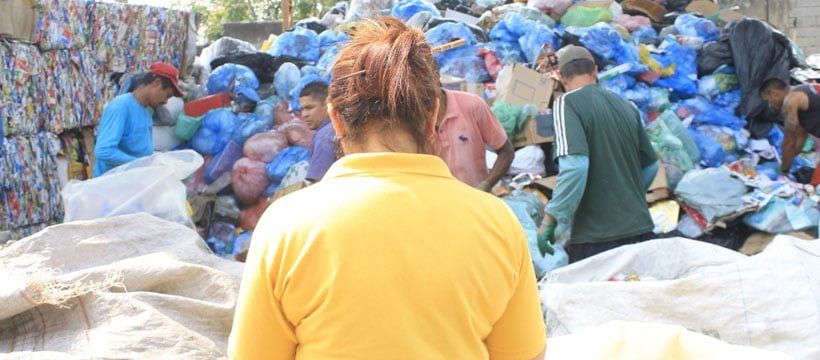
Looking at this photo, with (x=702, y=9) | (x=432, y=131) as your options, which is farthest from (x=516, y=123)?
(x=432, y=131)

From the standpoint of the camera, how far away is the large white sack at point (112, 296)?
7.55 feet

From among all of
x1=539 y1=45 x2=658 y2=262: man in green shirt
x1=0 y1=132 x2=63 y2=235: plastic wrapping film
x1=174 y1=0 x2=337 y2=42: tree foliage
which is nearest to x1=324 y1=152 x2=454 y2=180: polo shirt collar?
x1=539 y1=45 x2=658 y2=262: man in green shirt

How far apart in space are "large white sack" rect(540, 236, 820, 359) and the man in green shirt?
560 mm

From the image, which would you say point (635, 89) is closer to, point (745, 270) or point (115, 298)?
point (745, 270)

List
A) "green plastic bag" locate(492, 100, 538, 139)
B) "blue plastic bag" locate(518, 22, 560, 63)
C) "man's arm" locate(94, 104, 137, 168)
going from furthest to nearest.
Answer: "blue plastic bag" locate(518, 22, 560, 63), "green plastic bag" locate(492, 100, 538, 139), "man's arm" locate(94, 104, 137, 168)

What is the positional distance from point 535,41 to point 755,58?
1.85m

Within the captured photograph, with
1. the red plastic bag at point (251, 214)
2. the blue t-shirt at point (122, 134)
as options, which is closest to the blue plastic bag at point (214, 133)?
the red plastic bag at point (251, 214)

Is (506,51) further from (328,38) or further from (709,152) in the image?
(709,152)

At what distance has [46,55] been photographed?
19.0ft

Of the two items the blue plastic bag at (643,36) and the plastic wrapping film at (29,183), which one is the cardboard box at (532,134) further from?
the plastic wrapping film at (29,183)

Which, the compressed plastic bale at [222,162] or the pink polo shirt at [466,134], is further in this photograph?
the compressed plastic bale at [222,162]

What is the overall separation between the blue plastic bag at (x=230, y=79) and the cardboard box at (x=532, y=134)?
7.64 ft

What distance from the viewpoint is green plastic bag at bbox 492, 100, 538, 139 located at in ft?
20.4

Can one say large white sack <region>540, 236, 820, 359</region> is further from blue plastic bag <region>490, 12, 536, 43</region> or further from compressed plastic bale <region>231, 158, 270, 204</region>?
blue plastic bag <region>490, 12, 536, 43</region>
